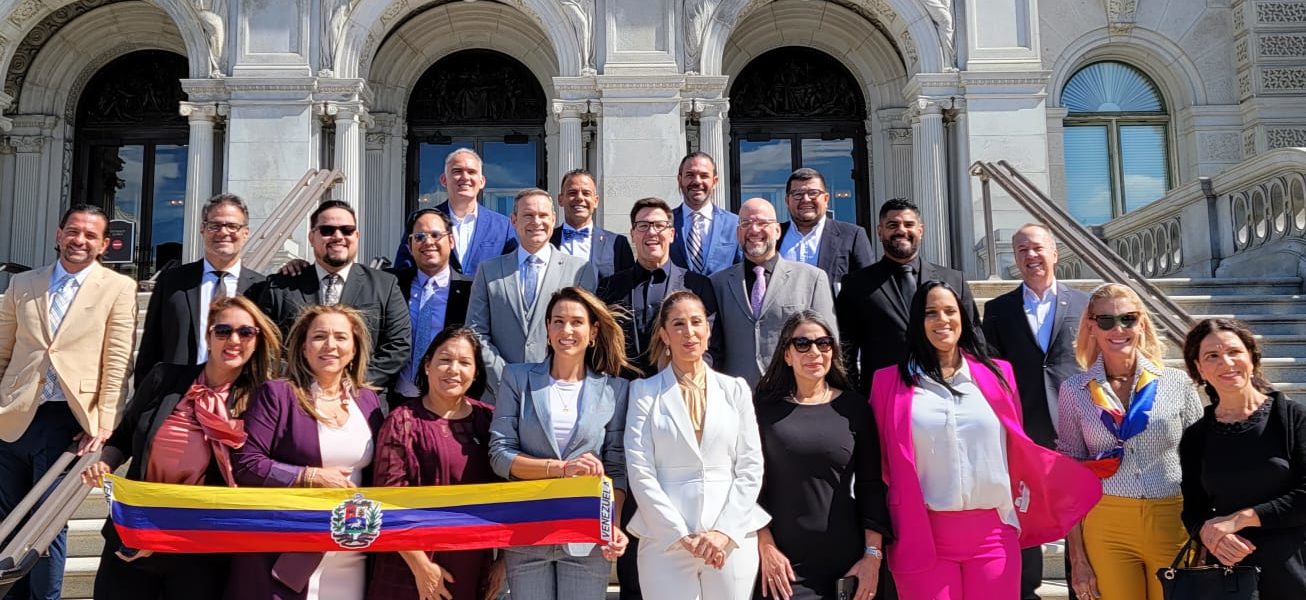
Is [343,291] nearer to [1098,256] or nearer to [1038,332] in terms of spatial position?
[1038,332]

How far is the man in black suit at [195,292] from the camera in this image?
15.7ft

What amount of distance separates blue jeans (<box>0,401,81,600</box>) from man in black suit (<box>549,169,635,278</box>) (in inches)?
106

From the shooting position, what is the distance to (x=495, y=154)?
14.9 metres

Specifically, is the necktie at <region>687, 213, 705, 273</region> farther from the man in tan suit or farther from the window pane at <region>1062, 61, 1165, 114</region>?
the window pane at <region>1062, 61, 1165, 114</region>

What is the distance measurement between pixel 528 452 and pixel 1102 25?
45.3ft

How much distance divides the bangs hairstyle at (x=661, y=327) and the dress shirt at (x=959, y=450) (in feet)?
3.12

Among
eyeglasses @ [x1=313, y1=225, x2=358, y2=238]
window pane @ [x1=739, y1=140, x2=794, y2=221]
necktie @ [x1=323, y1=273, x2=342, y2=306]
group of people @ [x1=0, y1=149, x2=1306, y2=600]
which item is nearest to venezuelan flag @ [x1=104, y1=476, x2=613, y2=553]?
group of people @ [x1=0, y1=149, x2=1306, y2=600]

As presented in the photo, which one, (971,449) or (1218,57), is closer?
(971,449)

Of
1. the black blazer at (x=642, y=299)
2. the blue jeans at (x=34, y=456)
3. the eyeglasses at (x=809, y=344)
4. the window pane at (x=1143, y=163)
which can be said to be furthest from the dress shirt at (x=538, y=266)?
the window pane at (x=1143, y=163)

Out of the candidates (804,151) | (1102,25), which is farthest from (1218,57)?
(804,151)

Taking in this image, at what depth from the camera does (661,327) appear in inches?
166

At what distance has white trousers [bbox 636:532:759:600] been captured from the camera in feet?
12.5

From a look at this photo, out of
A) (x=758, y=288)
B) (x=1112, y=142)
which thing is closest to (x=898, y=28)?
(x=1112, y=142)

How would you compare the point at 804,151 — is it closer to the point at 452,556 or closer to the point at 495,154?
the point at 495,154
